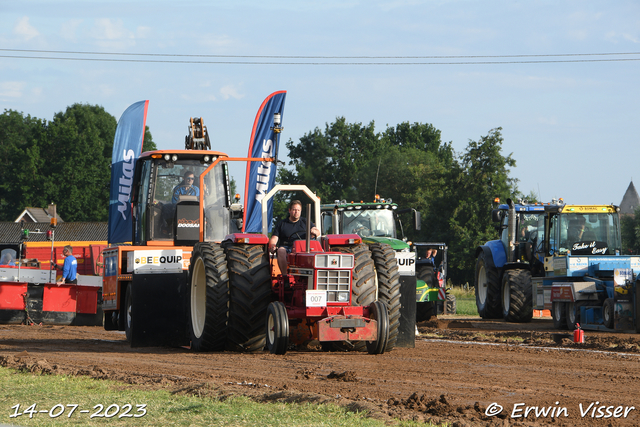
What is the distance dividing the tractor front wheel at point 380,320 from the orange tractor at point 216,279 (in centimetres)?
1

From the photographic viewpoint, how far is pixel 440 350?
1125cm

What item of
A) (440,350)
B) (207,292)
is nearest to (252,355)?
(207,292)

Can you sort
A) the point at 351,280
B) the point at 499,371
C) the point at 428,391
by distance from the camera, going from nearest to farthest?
the point at 428,391, the point at 499,371, the point at 351,280

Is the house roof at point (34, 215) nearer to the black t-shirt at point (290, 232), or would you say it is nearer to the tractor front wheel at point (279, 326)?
the black t-shirt at point (290, 232)

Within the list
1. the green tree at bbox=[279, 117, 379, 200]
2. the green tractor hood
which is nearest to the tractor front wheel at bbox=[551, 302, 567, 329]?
the green tractor hood

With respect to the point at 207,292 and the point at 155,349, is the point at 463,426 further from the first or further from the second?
the point at 155,349

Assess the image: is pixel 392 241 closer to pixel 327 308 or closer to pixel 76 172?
pixel 327 308

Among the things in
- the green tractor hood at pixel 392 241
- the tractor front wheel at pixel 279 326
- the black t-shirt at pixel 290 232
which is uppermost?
the green tractor hood at pixel 392 241

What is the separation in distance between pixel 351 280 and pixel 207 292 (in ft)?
6.14

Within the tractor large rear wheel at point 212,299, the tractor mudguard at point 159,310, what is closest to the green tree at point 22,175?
the tractor mudguard at point 159,310

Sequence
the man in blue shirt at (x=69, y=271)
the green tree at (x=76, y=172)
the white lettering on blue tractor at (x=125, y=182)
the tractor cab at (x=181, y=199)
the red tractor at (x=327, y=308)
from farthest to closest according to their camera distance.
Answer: the green tree at (x=76, y=172), the white lettering on blue tractor at (x=125, y=182), the man in blue shirt at (x=69, y=271), the tractor cab at (x=181, y=199), the red tractor at (x=327, y=308)

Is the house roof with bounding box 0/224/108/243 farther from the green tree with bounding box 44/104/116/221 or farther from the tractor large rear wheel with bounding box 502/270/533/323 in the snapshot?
the tractor large rear wheel with bounding box 502/270/533/323

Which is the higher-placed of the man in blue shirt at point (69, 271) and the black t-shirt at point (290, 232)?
the black t-shirt at point (290, 232)

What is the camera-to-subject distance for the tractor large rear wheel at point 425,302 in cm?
1772
